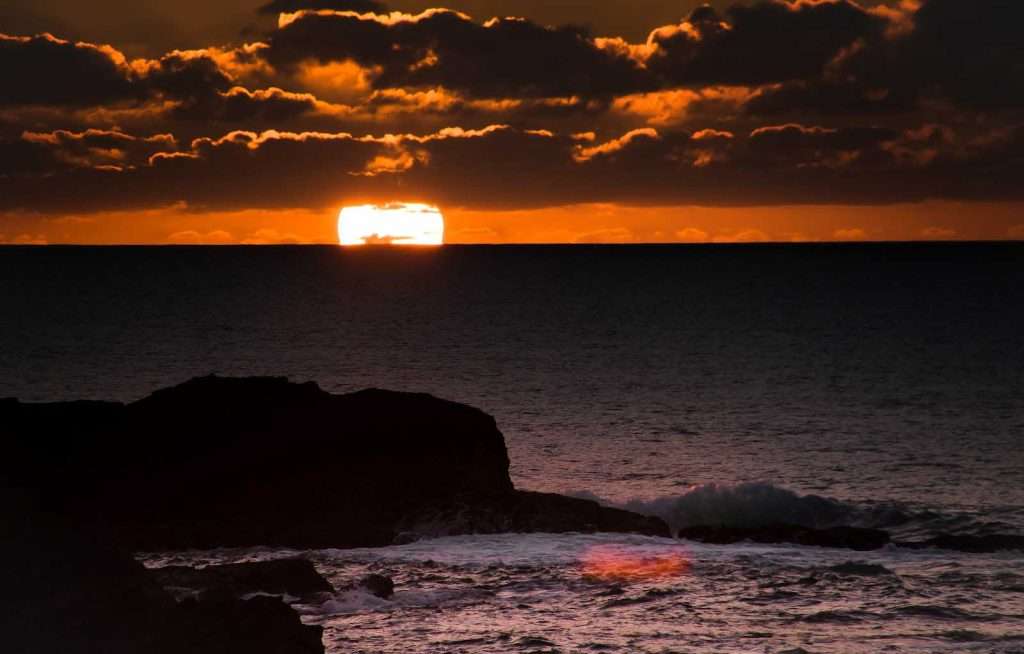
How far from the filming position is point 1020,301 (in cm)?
17550

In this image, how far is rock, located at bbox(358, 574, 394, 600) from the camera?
28219 millimetres

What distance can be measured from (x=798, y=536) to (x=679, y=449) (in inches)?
708

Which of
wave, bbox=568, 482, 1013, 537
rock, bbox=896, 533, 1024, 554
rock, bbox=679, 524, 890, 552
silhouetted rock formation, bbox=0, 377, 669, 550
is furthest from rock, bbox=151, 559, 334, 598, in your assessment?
rock, bbox=896, 533, 1024, 554

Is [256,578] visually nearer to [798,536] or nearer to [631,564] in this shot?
[631,564]

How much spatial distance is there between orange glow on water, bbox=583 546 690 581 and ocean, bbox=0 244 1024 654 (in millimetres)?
185

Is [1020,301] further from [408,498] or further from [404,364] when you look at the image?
[408,498]

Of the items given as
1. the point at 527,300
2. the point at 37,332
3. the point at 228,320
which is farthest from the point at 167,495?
the point at 527,300

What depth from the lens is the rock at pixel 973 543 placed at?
34312mm

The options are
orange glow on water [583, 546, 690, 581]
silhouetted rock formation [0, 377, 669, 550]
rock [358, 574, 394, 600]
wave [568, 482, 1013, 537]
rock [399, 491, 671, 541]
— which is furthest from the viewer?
wave [568, 482, 1013, 537]

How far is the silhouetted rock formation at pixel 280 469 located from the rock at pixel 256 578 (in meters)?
5.50

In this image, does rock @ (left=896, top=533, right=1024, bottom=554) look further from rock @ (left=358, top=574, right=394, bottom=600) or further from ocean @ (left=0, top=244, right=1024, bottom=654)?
rock @ (left=358, top=574, right=394, bottom=600)

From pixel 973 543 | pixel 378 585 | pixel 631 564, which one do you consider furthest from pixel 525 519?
pixel 973 543

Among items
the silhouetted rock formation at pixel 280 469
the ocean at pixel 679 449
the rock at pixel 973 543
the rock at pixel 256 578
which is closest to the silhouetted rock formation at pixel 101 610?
the ocean at pixel 679 449

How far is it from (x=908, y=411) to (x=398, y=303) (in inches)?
4524
